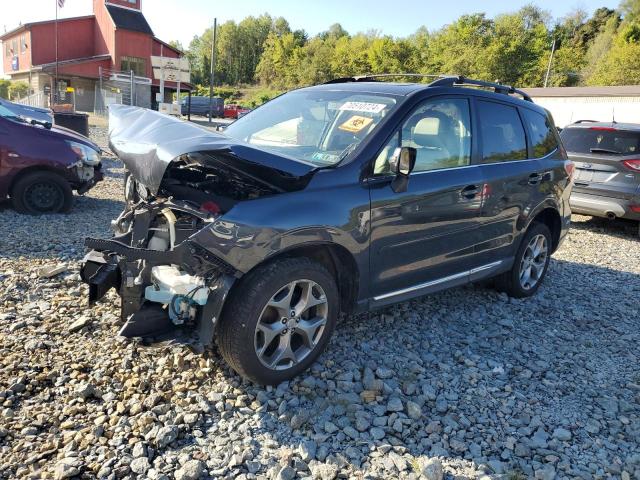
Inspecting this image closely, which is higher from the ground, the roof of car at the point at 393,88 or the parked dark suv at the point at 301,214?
the roof of car at the point at 393,88

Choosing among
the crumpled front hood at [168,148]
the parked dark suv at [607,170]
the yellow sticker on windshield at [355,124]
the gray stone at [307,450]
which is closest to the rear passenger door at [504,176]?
the yellow sticker on windshield at [355,124]

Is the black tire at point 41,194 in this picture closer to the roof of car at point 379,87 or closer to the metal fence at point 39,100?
the roof of car at point 379,87

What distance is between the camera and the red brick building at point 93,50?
39219mm

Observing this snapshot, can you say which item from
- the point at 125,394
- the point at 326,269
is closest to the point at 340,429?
the point at 326,269

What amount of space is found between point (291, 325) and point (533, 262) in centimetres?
311

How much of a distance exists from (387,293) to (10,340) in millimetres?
2620

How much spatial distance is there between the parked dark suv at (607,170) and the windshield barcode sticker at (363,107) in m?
5.90

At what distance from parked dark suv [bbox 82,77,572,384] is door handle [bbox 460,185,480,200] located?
16 mm

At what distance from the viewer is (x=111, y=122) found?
384 cm

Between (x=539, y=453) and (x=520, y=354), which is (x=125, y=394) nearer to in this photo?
(x=539, y=453)

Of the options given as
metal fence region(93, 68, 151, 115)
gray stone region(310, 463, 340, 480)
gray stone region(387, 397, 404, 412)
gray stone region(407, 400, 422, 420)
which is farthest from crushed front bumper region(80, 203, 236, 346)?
metal fence region(93, 68, 151, 115)

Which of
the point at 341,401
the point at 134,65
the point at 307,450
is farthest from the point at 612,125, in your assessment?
the point at 134,65

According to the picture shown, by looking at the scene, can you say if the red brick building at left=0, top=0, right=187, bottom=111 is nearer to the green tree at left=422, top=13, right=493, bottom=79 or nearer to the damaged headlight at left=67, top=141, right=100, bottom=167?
the green tree at left=422, top=13, right=493, bottom=79

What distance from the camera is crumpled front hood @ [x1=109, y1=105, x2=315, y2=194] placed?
112 inches
